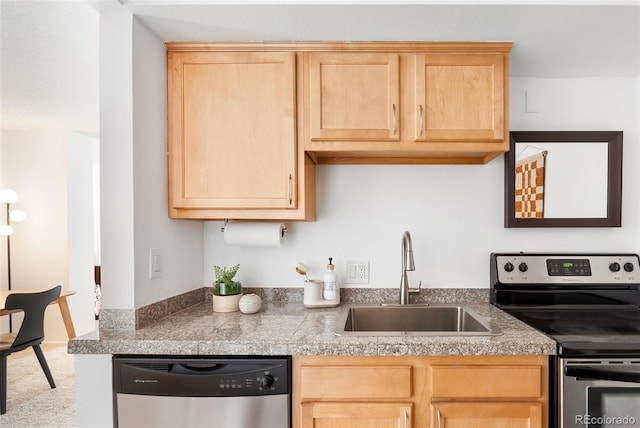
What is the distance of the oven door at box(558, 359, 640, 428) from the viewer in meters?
1.33

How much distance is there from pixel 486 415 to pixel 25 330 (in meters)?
3.22

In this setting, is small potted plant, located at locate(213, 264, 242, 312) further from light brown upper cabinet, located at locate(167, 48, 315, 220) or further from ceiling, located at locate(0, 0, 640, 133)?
ceiling, located at locate(0, 0, 640, 133)

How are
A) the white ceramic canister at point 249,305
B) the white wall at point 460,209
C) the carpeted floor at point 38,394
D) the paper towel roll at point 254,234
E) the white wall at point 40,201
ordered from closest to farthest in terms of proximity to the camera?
the white ceramic canister at point 249,305, the paper towel roll at point 254,234, the white wall at point 460,209, the carpeted floor at point 38,394, the white wall at point 40,201

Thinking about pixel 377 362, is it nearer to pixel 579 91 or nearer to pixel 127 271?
pixel 127 271

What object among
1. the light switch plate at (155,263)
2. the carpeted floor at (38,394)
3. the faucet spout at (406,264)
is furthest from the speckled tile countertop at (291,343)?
the carpeted floor at (38,394)

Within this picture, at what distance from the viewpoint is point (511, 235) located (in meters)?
2.05

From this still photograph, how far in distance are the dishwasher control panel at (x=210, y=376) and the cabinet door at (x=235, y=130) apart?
648 mm

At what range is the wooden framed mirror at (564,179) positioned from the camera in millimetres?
1998

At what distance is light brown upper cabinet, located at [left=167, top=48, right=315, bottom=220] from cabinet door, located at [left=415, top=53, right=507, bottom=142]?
556mm

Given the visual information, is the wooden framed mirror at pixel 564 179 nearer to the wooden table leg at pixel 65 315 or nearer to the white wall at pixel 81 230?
the wooden table leg at pixel 65 315

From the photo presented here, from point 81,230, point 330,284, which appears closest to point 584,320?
point 330,284

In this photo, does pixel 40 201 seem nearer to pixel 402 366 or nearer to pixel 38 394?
pixel 38 394

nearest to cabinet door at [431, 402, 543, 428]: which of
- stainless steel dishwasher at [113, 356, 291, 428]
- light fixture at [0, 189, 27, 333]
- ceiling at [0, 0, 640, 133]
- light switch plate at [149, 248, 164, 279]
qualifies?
stainless steel dishwasher at [113, 356, 291, 428]

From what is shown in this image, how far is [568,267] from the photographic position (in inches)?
78.4
